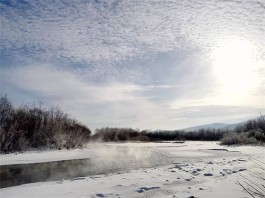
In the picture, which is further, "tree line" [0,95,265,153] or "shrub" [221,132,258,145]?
"shrub" [221,132,258,145]

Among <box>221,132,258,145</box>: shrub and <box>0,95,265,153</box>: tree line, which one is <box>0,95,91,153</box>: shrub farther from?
<box>221,132,258,145</box>: shrub

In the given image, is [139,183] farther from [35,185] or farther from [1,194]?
[1,194]

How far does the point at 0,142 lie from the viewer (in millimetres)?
19312

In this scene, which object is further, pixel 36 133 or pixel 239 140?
pixel 239 140

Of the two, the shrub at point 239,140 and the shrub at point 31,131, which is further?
the shrub at point 239,140

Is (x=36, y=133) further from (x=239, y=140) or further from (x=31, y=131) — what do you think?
(x=239, y=140)

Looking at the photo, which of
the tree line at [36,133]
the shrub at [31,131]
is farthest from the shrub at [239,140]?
the shrub at [31,131]

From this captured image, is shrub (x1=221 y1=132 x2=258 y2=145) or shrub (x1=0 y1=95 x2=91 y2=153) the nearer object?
shrub (x1=0 y1=95 x2=91 y2=153)

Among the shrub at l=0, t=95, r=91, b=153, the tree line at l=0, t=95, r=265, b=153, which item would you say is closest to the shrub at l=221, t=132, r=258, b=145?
the tree line at l=0, t=95, r=265, b=153

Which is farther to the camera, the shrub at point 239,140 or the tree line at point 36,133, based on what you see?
the shrub at point 239,140

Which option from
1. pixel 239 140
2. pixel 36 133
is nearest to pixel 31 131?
pixel 36 133

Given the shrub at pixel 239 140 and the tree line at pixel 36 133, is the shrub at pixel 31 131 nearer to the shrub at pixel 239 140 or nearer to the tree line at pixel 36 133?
the tree line at pixel 36 133

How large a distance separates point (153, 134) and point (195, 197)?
6234 centimetres

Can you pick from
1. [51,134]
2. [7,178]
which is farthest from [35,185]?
[51,134]
